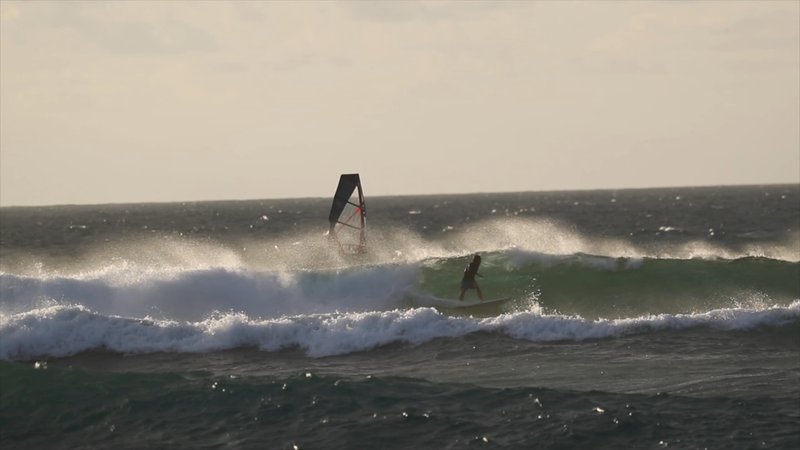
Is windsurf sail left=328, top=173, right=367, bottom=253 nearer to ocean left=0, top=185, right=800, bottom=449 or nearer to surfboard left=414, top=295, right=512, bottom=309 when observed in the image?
ocean left=0, top=185, right=800, bottom=449

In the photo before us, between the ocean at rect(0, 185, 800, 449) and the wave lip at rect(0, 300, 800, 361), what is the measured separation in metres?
0.04

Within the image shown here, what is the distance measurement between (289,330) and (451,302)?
18.3ft

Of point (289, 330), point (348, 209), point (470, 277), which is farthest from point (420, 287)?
point (289, 330)

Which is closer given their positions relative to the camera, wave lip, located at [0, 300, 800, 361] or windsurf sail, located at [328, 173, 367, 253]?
wave lip, located at [0, 300, 800, 361]

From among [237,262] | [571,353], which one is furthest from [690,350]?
[237,262]

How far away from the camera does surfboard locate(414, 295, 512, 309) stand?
23609 mm

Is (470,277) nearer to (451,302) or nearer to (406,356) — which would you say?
(451,302)

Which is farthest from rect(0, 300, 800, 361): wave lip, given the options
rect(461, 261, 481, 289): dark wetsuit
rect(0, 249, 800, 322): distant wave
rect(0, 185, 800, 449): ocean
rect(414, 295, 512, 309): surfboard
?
rect(461, 261, 481, 289): dark wetsuit

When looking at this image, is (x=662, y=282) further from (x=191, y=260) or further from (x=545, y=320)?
(x=191, y=260)

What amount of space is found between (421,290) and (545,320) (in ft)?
20.8

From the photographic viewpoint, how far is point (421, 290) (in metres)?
26.1

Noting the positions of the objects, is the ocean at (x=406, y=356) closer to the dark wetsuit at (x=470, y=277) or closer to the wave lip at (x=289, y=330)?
the wave lip at (x=289, y=330)

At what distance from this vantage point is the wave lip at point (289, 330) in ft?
62.2

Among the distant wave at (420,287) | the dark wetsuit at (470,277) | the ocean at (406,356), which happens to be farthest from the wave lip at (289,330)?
the dark wetsuit at (470,277)
